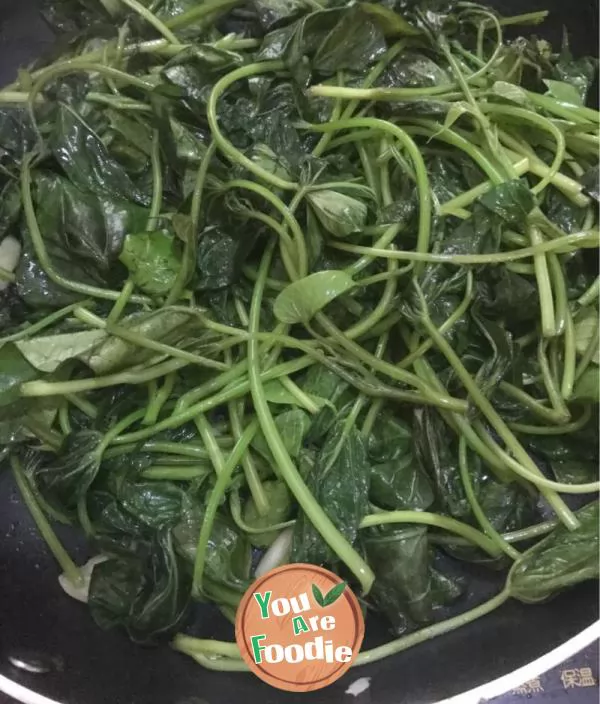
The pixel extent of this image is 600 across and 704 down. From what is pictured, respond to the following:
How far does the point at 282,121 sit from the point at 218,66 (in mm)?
144

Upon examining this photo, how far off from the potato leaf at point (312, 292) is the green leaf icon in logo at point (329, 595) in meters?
0.42

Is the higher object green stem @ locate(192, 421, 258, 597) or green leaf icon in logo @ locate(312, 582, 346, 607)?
green stem @ locate(192, 421, 258, 597)

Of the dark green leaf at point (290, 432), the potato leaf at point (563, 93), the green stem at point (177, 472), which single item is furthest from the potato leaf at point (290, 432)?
the potato leaf at point (563, 93)

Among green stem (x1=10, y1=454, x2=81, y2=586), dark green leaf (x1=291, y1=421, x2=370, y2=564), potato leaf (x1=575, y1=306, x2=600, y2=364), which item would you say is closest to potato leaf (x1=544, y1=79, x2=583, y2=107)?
potato leaf (x1=575, y1=306, x2=600, y2=364)

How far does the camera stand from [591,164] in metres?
1.22

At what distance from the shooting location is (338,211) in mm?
1048

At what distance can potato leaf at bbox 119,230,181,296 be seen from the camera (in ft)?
3.71

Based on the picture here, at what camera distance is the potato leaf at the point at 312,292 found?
104 cm

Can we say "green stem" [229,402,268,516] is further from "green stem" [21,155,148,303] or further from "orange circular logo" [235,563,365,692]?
"green stem" [21,155,148,303]

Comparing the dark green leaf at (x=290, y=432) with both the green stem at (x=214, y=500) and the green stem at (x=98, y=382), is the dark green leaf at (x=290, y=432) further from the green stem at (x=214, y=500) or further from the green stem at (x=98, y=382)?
the green stem at (x=98, y=382)

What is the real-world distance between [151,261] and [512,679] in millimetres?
854

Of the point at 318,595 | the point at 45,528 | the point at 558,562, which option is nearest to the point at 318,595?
the point at 318,595

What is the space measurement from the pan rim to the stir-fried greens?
8cm

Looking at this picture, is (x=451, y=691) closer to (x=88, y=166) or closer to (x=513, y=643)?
(x=513, y=643)
